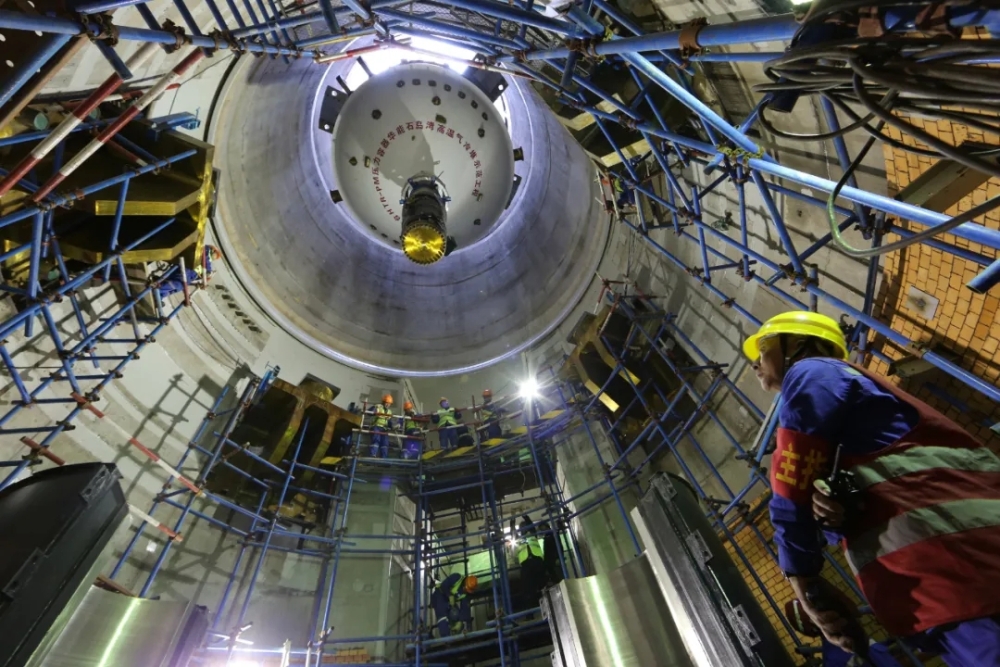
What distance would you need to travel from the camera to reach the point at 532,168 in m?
11.8

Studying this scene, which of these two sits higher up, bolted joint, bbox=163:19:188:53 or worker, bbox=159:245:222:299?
worker, bbox=159:245:222:299

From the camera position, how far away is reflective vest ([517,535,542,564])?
789 cm

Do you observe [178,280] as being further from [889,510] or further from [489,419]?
[889,510]

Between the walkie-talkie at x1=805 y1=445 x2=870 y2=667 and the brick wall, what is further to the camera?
the brick wall

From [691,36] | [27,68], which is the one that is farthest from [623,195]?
[27,68]

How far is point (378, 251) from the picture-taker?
12055 mm

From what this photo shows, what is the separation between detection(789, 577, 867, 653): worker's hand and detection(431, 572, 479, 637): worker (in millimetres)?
5747

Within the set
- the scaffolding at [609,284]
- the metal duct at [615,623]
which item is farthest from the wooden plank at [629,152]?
the metal duct at [615,623]

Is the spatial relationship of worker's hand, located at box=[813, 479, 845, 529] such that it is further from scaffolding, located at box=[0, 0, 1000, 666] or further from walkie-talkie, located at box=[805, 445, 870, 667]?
scaffolding, located at box=[0, 0, 1000, 666]

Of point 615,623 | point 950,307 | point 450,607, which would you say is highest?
point 450,607

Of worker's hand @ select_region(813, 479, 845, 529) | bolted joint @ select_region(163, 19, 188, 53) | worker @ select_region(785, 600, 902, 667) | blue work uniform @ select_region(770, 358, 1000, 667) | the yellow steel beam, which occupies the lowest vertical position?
worker @ select_region(785, 600, 902, 667)

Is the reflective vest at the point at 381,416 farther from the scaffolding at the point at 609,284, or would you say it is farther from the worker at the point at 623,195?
the worker at the point at 623,195

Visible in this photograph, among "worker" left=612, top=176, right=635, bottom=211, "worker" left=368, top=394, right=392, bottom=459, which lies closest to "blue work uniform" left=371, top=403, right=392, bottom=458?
"worker" left=368, top=394, right=392, bottom=459

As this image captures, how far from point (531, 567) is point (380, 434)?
338cm
